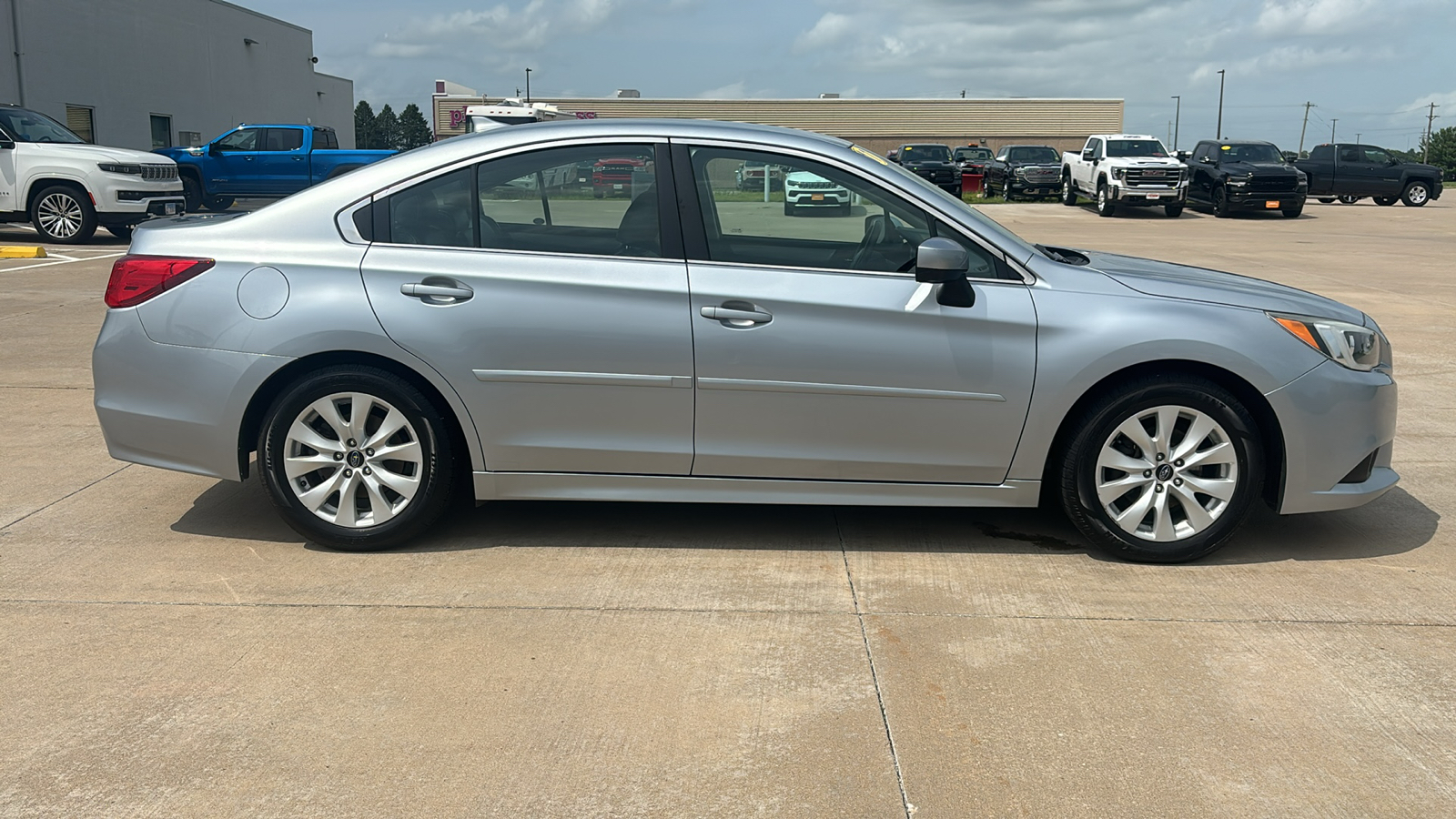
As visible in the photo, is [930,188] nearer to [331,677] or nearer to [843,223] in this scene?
[843,223]

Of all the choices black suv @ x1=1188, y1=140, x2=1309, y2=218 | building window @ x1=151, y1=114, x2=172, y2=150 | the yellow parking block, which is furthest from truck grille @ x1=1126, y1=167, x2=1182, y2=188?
building window @ x1=151, y1=114, x2=172, y2=150

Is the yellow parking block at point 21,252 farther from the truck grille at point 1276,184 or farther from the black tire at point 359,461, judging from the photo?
the truck grille at point 1276,184

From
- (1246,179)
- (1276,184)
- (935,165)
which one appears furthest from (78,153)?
(1276,184)

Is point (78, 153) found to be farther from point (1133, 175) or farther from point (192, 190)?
point (1133, 175)

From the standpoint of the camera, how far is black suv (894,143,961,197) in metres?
34.5

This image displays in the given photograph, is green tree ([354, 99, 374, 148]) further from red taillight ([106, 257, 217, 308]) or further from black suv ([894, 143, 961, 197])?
red taillight ([106, 257, 217, 308])

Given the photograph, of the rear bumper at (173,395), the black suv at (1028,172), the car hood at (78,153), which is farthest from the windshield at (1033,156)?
the rear bumper at (173,395)

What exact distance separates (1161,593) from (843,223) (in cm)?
181

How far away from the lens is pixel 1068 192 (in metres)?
34.6

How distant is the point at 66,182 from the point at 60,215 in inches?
21.3

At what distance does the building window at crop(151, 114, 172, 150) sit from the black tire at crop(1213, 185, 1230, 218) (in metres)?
29.7

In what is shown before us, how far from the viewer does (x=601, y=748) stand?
3.12 metres

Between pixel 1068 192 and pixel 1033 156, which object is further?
pixel 1033 156

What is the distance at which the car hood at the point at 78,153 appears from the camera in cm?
1683
